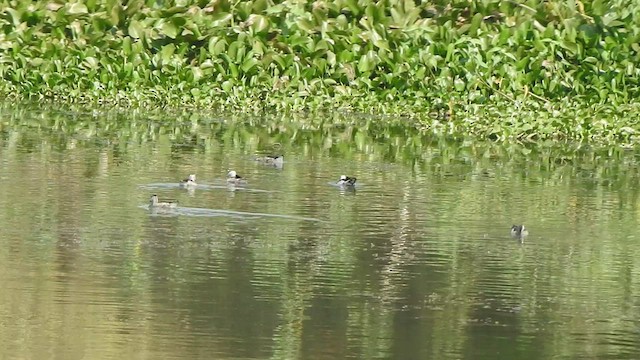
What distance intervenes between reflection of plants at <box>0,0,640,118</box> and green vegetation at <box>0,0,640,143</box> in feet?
0.07

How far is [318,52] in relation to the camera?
19922 mm

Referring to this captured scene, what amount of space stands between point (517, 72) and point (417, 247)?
923 centimetres

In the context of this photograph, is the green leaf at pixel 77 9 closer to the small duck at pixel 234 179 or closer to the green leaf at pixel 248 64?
the green leaf at pixel 248 64

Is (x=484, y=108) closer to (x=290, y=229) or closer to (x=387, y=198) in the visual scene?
(x=387, y=198)

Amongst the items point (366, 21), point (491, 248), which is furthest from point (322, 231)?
point (366, 21)

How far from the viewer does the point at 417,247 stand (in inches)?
397

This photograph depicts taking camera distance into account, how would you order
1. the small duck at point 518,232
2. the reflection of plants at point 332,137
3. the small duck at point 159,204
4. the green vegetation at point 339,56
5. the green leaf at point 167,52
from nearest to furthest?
the small duck at point 518,232 → the small duck at point 159,204 → the reflection of plants at point 332,137 → the green vegetation at point 339,56 → the green leaf at point 167,52

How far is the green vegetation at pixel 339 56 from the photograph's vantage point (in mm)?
18766

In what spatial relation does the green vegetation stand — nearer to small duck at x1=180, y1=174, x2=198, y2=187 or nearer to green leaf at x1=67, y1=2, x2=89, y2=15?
green leaf at x1=67, y1=2, x2=89, y2=15

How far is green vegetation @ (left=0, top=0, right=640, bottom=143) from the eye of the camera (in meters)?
18.8

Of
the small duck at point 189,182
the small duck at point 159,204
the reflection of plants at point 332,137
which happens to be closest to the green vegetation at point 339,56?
the reflection of plants at point 332,137

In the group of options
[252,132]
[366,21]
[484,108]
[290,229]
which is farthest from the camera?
[366,21]

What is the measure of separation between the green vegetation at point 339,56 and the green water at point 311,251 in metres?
2.98

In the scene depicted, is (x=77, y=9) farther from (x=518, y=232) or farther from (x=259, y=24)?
(x=518, y=232)
